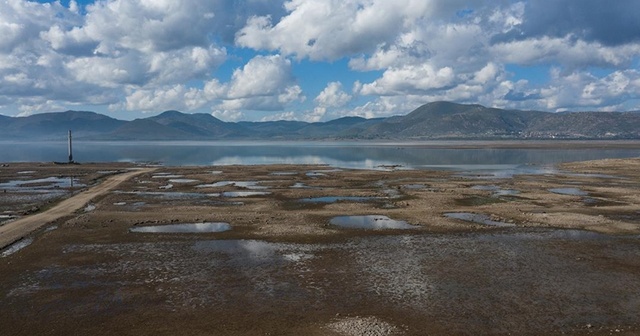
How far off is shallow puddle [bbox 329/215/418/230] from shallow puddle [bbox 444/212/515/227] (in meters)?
5.89

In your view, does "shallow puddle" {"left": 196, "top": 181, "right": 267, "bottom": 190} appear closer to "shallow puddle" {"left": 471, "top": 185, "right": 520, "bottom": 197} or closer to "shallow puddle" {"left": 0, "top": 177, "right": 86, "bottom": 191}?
"shallow puddle" {"left": 0, "top": 177, "right": 86, "bottom": 191}

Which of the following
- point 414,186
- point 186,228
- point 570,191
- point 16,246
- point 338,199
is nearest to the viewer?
point 16,246

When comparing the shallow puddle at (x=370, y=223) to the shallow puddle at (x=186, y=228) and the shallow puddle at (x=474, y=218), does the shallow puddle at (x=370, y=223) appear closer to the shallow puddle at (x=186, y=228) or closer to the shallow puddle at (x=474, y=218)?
the shallow puddle at (x=474, y=218)

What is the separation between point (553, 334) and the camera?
57.2 feet

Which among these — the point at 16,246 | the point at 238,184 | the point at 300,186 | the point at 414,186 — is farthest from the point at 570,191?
the point at 16,246

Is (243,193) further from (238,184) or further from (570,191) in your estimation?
(570,191)

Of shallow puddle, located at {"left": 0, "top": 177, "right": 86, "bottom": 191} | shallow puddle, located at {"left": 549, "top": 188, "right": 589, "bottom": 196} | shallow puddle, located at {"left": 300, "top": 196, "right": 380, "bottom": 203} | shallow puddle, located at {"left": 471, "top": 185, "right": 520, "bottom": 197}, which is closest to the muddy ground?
shallow puddle, located at {"left": 300, "top": 196, "right": 380, "bottom": 203}

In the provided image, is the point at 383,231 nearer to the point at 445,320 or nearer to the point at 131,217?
the point at 445,320

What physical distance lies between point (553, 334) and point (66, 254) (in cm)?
2741

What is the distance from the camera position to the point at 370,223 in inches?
1534

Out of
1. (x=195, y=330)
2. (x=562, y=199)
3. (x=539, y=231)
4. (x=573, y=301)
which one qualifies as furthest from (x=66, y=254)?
(x=562, y=199)

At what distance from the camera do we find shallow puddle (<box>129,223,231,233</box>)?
3584 cm

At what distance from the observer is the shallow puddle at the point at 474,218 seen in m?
38.3

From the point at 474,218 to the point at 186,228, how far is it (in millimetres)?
25181
